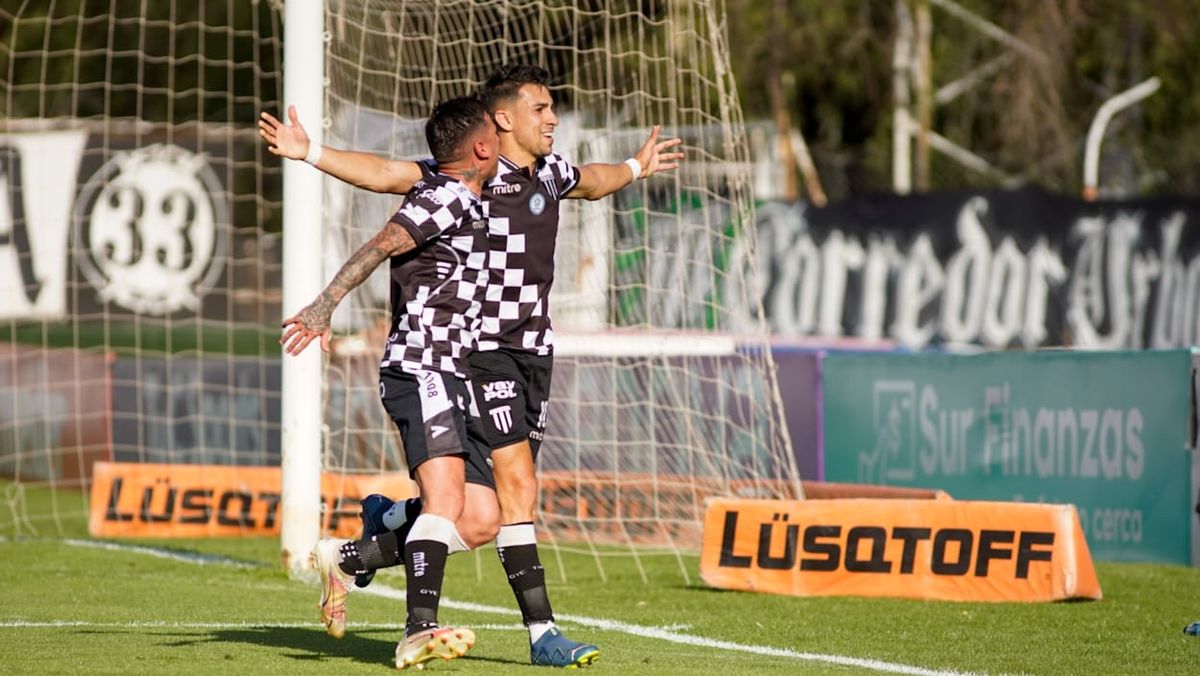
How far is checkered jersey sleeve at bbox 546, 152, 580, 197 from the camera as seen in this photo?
Answer: 731cm

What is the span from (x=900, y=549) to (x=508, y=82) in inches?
143

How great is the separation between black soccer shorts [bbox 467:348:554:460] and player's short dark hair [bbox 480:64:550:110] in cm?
98

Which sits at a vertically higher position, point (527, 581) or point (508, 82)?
point (508, 82)

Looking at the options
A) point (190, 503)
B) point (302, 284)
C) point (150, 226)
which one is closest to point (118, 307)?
point (150, 226)

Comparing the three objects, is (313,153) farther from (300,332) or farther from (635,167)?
(635,167)

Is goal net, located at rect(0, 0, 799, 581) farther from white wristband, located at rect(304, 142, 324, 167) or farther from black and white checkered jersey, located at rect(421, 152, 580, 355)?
white wristband, located at rect(304, 142, 324, 167)

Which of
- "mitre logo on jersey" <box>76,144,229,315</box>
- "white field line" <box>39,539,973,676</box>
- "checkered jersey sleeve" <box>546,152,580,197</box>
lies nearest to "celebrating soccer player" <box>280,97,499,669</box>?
"checkered jersey sleeve" <box>546,152,580,197</box>

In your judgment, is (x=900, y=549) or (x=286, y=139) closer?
(x=286, y=139)

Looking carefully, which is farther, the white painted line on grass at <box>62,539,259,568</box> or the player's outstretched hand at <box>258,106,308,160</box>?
the white painted line on grass at <box>62,539,259,568</box>

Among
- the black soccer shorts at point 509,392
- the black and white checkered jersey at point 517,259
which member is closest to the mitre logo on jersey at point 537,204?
the black and white checkered jersey at point 517,259

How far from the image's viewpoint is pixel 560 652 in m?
6.72

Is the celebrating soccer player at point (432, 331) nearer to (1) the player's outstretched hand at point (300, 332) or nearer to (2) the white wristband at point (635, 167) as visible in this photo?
(1) the player's outstretched hand at point (300, 332)

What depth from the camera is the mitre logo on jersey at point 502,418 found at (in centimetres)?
697

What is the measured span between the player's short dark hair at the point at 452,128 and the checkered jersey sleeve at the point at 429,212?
15 centimetres
